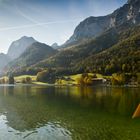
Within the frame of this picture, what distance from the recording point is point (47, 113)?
81375mm

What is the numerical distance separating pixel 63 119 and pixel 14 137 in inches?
805

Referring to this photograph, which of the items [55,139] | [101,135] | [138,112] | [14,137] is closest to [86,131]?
[101,135]

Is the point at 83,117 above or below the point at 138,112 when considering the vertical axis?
below

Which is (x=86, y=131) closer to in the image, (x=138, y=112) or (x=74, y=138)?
(x=74, y=138)

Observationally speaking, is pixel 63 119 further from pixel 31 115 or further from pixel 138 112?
pixel 138 112

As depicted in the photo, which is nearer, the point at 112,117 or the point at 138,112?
the point at 138,112

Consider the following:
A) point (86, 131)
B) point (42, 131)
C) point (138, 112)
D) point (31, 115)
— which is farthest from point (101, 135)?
point (31, 115)

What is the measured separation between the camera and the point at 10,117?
76.7 m

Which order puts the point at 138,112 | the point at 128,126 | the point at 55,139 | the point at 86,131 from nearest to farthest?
the point at 138,112 → the point at 55,139 → the point at 86,131 → the point at 128,126

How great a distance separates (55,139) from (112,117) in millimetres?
26728

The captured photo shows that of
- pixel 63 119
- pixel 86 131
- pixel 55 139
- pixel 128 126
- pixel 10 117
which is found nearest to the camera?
pixel 55 139

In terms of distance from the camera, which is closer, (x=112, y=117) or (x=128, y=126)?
(x=128, y=126)

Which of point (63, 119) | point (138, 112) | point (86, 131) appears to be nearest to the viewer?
point (138, 112)

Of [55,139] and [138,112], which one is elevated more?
[138,112]
